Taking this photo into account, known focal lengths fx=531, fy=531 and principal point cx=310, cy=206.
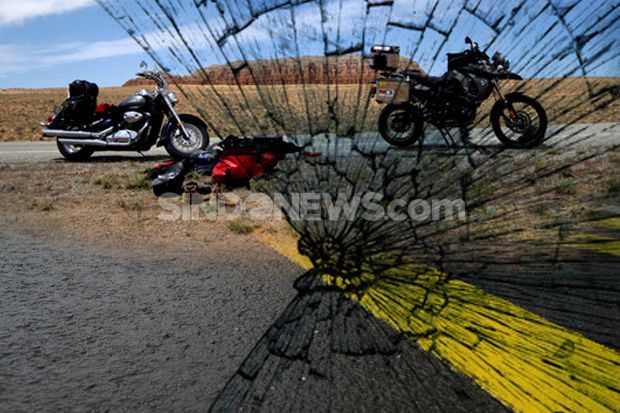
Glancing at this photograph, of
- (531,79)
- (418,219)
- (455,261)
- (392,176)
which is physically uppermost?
(531,79)

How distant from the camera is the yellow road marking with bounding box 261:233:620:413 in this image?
2.00 m

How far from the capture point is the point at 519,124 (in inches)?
154

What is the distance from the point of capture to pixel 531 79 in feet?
8.33

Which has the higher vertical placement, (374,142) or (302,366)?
(374,142)

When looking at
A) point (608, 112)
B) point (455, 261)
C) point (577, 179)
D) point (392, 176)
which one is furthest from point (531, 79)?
point (577, 179)

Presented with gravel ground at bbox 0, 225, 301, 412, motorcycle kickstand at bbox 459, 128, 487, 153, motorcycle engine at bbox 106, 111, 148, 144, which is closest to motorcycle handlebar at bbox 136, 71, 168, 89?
motorcycle engine at bbox 106, 111, 148, 144

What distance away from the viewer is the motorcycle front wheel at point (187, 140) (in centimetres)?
722

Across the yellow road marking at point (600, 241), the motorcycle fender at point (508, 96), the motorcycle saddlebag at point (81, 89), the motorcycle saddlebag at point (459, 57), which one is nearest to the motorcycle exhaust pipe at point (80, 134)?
the motorcycle saddlebag at point (81, 89)

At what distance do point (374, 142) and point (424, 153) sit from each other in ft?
0.86

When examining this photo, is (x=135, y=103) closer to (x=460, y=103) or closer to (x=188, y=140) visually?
(x=188, y=140)

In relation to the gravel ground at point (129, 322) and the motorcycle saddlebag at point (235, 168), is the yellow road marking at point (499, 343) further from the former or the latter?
the motorcycle saddlebag at point (235, 168)

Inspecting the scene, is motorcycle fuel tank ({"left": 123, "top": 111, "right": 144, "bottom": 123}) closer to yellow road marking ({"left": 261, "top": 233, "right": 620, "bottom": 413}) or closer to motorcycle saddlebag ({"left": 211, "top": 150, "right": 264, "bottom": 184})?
motorcycle saddlebag ({"left": 211, "top": 150, "right": 264, "bottom": 184})

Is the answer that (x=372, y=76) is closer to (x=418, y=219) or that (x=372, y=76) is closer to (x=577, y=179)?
(x=418, y=219)

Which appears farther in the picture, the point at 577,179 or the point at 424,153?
the point at 577,179
